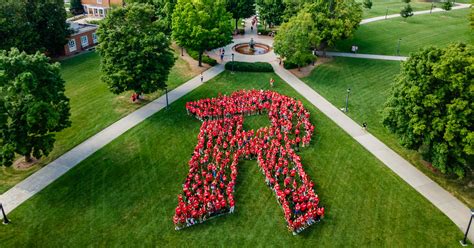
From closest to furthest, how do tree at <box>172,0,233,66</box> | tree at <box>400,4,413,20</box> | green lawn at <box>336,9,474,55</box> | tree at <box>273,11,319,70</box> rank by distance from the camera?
tree at <box>172,0,233,66</box> < tree at <box>273,11,319,70</box> < green lawn at <box>336,9,474,55</box> < tree at <box>400,4,413,20</box>

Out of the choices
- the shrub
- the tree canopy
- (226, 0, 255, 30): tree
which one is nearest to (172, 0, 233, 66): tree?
the shrub

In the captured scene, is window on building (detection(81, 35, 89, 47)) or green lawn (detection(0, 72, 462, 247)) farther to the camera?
window on building (detection(81, 35, 89, 47))

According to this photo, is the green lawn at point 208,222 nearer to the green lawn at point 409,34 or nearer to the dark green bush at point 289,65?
the dark green bush at point 289,65

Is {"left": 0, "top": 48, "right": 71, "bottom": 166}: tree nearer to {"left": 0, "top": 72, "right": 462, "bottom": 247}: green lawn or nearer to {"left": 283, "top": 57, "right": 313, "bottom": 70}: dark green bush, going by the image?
{"left": 0, "top": 72, "right": 462, "bottom": 247}: green lawn

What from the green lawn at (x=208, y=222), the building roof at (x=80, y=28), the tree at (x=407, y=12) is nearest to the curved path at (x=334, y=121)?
the green lawn at (x=208, y=222)

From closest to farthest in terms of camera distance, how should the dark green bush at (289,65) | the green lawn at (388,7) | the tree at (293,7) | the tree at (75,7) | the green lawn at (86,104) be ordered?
the green lawn at (86,104) < the dark green bush at (289,65) < the tree at (293,7) < the tree at (75,7) < the green lawn at (388,7)
